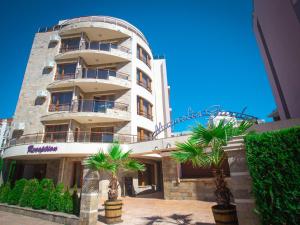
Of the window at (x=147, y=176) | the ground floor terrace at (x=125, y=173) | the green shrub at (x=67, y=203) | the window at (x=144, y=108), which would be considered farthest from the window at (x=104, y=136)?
the green shrub at (x=67, y=203)

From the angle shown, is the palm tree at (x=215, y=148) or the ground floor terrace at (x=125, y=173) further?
the ground floor terrace at (x=125, y=173)

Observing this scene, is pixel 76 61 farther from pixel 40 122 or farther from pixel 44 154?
pixel 44 154

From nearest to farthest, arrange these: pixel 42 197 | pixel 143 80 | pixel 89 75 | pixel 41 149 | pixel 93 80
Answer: pixel 42 197 → pixel 41 149 → pixel 93 80 → pixel 89 75 → pixel 143 80

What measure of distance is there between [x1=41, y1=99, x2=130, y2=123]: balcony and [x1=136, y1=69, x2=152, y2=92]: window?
171 inches

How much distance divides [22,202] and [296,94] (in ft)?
54.7

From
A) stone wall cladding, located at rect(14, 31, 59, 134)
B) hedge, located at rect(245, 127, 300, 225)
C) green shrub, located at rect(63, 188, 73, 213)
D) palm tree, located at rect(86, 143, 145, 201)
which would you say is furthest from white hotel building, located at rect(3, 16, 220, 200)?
hedge, located at rect(245, 127, 300, 225)

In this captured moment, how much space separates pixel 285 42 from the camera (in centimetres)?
1030

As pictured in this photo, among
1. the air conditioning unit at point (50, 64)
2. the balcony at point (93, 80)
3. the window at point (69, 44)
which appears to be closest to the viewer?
the balcony at point (93, 80)

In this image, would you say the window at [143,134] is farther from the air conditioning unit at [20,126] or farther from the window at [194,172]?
the air conditioning unit at [20,126]

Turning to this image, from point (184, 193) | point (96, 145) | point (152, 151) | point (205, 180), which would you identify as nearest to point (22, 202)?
point (96, 145)

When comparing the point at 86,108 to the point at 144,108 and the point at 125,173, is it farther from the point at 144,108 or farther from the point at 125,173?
the point at 125,173

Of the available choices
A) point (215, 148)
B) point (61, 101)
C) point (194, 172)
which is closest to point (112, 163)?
point (215, 148)

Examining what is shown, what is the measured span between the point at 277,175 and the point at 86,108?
18529mm

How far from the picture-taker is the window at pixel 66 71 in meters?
21.7
